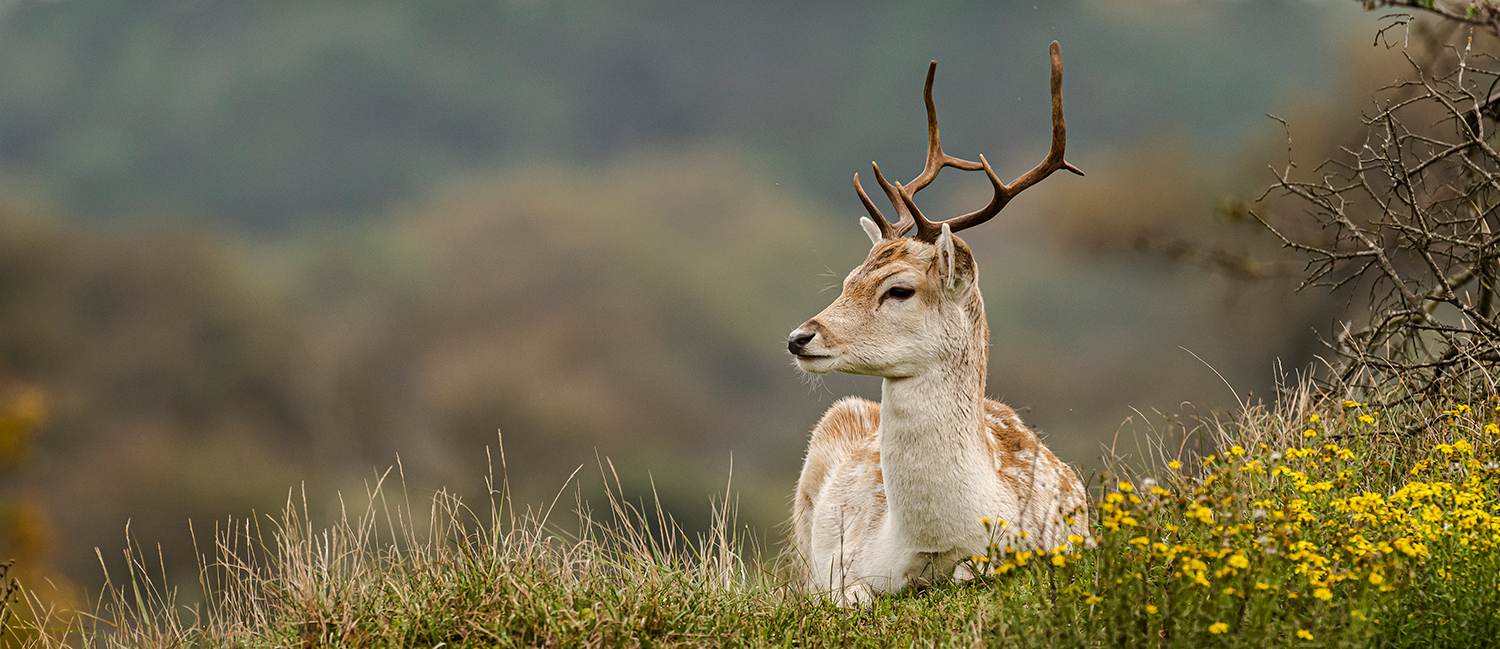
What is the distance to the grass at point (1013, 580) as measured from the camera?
320cm

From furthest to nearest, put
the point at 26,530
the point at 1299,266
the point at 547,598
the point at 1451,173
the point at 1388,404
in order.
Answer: the point at 26,530
the point at 1299,266
the point at 1451,173
the point at 1388,404
the point at 547,598

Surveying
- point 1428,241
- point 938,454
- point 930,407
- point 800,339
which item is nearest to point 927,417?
point 930,407

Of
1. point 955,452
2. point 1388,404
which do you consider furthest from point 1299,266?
point 955,452

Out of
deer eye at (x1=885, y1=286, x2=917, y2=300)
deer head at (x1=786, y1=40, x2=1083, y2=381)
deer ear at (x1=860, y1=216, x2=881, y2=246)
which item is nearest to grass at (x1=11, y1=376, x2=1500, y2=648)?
deer head at (x1=786, y1=40, x2=1083, y2=381)

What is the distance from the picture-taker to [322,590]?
395 cm

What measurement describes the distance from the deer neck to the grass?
0.18 metres

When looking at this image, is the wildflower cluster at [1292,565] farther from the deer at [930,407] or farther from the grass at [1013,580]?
the deer at [930,407]

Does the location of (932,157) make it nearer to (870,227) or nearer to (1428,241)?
(870,227)

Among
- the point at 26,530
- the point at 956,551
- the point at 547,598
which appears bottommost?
the point at 26,530

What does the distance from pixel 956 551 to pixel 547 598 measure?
1.70 metres

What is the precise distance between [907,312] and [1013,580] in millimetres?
1315

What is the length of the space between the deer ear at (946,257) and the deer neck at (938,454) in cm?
18

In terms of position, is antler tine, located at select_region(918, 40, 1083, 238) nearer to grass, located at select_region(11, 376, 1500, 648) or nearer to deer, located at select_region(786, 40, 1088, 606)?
deer, located at select_region(786, 40, 1088, 606)

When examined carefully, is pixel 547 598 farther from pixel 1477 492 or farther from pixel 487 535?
pixel 1477 492
